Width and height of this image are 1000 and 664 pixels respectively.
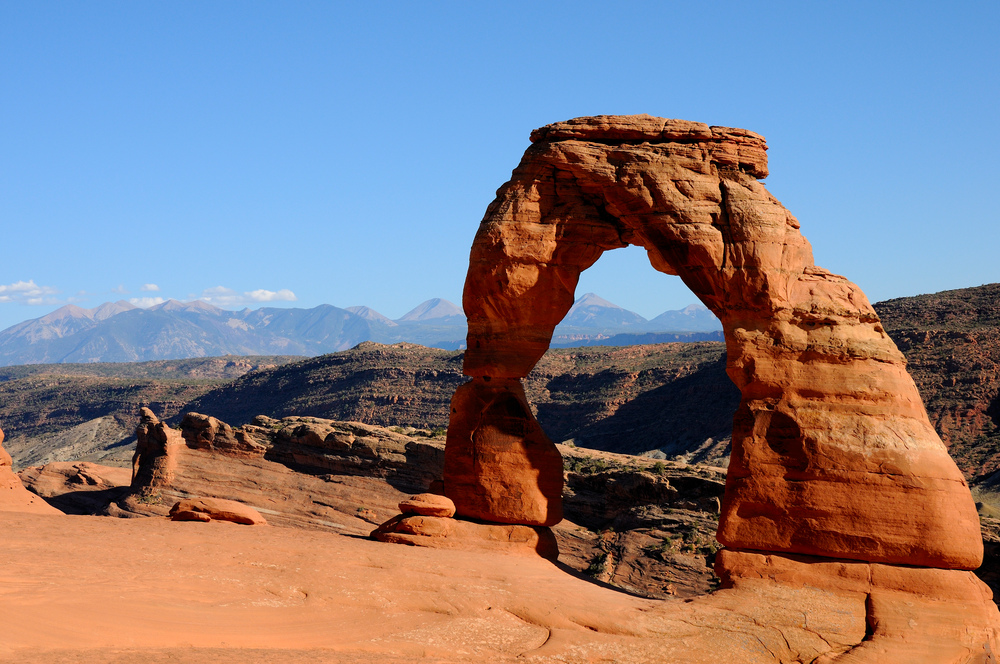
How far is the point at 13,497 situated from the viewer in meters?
21.9

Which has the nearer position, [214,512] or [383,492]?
[214,512]

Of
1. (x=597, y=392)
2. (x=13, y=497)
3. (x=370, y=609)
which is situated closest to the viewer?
(x=370, y=609)

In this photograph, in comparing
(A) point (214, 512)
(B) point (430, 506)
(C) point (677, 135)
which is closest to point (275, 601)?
(B) point (430, 506)

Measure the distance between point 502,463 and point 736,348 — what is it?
571 centimetres

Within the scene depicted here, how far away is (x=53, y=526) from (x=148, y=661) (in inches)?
336

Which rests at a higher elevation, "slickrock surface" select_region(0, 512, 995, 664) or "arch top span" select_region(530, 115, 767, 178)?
"arch top span" select_region(530, 115, 767, 178)

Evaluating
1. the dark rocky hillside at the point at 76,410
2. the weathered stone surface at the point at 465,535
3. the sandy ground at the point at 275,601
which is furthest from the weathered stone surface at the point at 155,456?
the dark rocky hillside at the point at 76,410

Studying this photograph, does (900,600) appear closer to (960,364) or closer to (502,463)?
(502,463)

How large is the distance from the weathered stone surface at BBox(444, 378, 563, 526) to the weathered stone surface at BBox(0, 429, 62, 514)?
9.59 meters

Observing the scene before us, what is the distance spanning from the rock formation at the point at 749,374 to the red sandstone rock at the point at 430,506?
686mm

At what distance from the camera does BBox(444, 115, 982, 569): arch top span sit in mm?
16297

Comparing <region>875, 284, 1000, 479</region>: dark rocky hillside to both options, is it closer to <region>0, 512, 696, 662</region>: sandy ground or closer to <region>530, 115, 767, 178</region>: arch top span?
<region>530, 115, 767, 178</region>: arch top span

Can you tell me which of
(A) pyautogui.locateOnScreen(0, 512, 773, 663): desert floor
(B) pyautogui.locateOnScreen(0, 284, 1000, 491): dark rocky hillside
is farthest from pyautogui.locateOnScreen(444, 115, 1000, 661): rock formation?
(B) pyautogui.locateOnScreen(0, 284, 1000, 491): dark rocky hillside

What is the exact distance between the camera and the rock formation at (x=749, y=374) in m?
16.1
